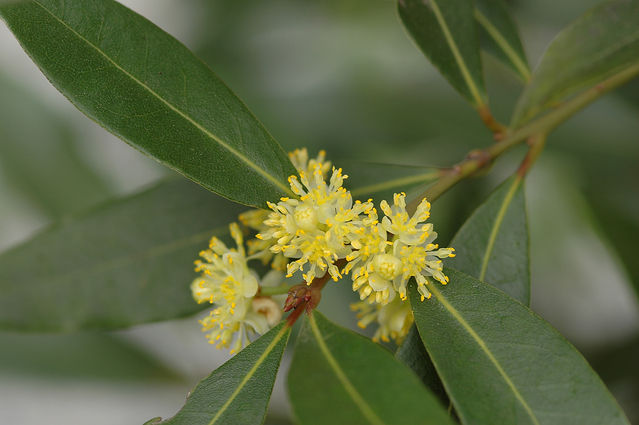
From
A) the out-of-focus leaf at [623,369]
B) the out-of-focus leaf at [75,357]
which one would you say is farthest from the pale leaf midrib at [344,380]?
the out-of-focus leaf at [75,357]

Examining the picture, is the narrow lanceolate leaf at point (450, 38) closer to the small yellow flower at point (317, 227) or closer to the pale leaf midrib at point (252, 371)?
the small yellow flower at point (317, 227)

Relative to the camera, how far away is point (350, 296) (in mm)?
1775

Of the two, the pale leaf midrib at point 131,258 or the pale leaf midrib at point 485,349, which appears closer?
the pale leaf midrib at point 485,349

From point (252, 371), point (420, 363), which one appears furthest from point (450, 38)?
point (252, 371)

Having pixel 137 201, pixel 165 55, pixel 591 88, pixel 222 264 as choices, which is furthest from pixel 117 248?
pixel 591 88

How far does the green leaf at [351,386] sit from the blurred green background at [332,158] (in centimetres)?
97

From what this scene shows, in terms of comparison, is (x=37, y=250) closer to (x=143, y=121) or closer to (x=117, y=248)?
(x=117, y=248)

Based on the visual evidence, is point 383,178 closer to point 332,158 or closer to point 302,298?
point 302,298

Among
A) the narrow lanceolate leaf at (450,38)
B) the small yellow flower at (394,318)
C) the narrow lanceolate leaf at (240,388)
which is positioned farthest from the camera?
the narrow lanceolate leaf at (450,38)

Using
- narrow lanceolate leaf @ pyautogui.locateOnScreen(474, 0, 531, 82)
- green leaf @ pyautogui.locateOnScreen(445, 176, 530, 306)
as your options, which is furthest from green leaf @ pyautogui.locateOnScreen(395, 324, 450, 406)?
narrow lanceolate leaf @ pyautogui.locateOnScreen(474, 0, 531, 82)

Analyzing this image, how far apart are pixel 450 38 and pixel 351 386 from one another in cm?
75

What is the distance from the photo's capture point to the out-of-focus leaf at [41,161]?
→ 1.98 metres

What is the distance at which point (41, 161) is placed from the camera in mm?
2033

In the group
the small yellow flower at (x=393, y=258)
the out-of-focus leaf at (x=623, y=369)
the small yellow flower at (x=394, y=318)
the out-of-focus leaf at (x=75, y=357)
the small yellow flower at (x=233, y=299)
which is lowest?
the out-of-focus leaf at (x=623, y=369)
